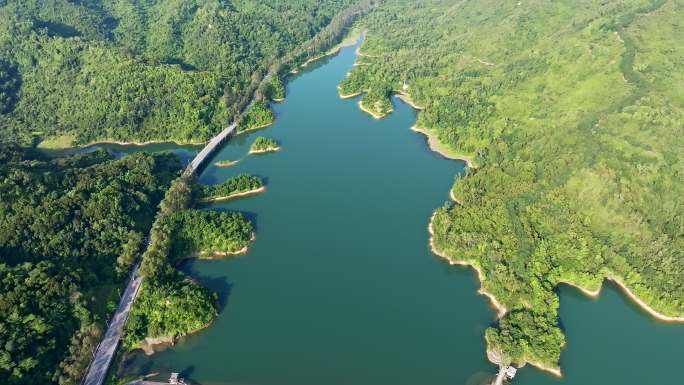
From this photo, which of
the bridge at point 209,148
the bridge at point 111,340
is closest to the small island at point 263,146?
the bridge at point 209,148

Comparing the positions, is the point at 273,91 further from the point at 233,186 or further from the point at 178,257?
the point at 178,257

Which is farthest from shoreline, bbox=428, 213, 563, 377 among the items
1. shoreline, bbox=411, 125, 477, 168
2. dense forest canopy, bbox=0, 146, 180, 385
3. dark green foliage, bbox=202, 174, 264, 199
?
dense forest canopy, bbox=0, 146, 180, 385

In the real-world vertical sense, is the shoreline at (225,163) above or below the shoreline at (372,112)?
above

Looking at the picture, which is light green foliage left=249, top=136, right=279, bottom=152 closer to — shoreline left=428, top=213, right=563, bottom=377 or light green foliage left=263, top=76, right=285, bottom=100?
light green foliage left=263, top=76, right=285, bottom=100

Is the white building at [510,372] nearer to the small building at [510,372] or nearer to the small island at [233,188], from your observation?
the small building at [510,372]

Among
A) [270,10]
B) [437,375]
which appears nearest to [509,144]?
[437,375]

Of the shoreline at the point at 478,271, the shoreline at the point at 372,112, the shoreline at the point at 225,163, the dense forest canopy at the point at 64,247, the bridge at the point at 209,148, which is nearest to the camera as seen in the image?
the dense forest canopy at the point at 64,247
